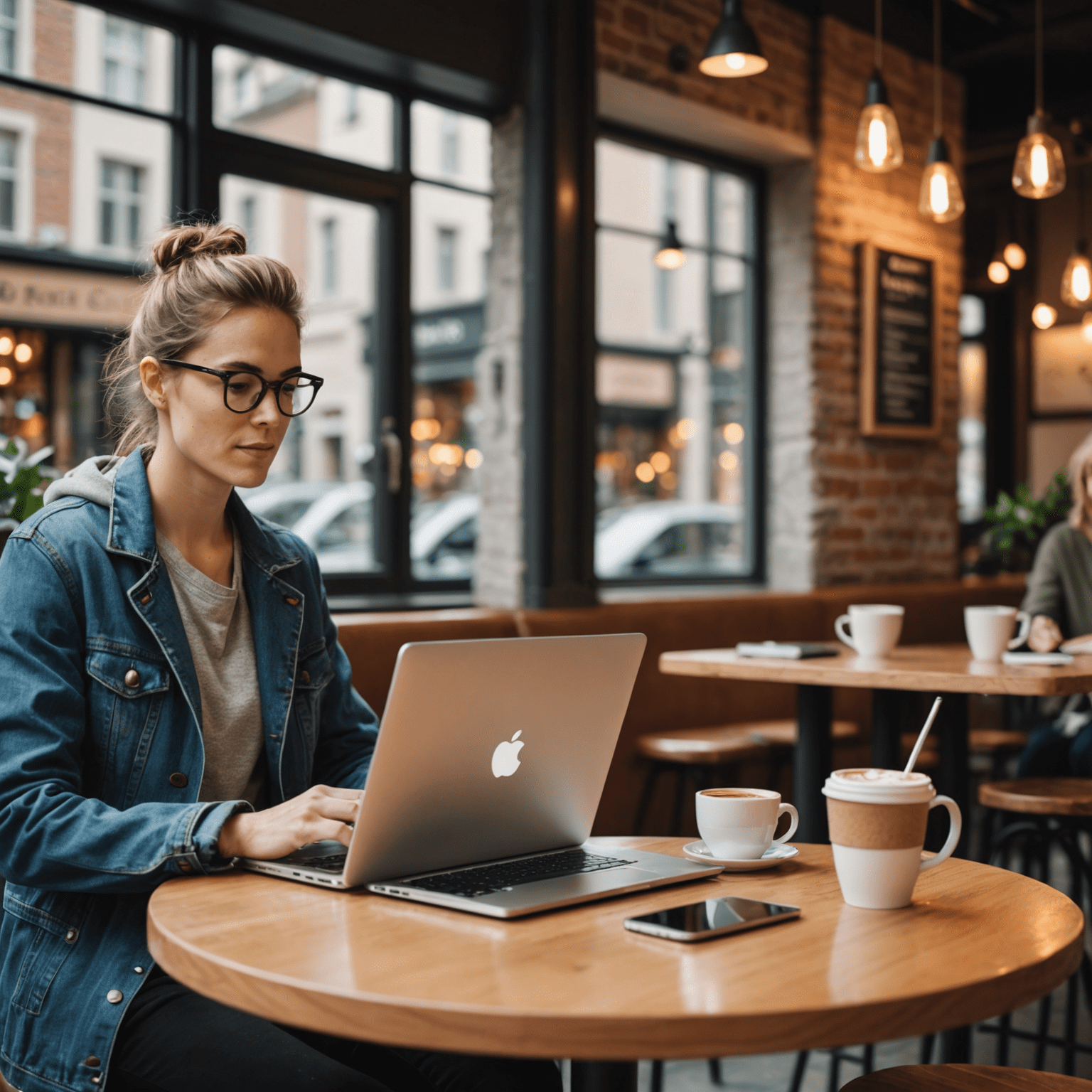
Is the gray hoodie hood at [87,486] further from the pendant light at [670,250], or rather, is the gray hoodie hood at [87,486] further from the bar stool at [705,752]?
the pendant light at [670,250]

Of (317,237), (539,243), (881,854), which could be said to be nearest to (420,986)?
(881,854)

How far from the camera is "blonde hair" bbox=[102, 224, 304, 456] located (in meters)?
1.57

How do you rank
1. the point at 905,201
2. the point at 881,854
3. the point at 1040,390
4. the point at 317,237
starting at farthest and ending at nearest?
the point at 1040,390, the point at 317,237, the point at 905,201, the point at 881,854

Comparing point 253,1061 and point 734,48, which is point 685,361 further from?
point 253,1061

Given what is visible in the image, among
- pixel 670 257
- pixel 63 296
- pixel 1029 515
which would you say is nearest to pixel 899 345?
pixel 1029 515

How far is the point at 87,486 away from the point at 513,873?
74 cm

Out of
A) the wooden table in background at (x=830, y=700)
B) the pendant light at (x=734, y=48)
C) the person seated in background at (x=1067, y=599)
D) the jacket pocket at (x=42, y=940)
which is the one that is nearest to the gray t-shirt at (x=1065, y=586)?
the person seated in background at (x=1067, y=599)

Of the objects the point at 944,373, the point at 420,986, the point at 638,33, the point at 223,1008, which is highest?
the point at 638,33

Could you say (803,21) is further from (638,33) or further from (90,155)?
(90,155)

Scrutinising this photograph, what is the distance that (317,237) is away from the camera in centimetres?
678

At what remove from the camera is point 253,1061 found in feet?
3.95

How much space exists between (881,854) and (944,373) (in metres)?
5.03

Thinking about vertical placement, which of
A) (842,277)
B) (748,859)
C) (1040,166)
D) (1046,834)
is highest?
(842,277)

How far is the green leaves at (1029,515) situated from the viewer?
5422mm
